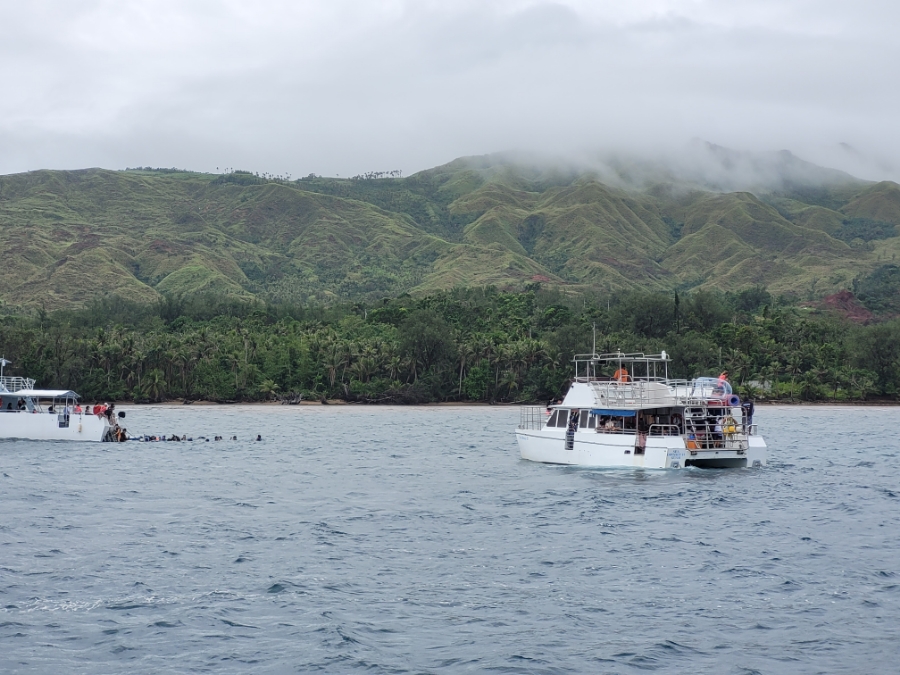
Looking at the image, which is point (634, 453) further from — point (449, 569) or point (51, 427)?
point (51, 427)

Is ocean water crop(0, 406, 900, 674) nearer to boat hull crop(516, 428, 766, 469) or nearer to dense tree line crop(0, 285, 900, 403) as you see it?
boat hull crop(516, 428, 766, 469)

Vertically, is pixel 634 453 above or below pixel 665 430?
below

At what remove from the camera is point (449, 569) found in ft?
92.7

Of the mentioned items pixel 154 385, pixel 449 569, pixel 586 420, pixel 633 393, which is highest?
pixel 633 393

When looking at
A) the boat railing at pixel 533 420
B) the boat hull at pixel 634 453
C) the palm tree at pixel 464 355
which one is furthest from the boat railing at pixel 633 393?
the palm tree at pixel 464 355

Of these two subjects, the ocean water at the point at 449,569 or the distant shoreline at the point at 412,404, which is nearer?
the ocean water at the point at 449,569

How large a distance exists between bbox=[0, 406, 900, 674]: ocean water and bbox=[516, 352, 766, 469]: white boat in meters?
1.02

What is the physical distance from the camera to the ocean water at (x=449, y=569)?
20.9m

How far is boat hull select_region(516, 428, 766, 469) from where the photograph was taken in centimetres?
4819

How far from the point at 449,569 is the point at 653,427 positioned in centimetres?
2375

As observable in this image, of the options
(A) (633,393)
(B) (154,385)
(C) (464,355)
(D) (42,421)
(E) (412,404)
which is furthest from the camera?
(C) (464,355)

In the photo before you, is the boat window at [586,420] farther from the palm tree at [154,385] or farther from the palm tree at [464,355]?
the palm tree at [154,385]

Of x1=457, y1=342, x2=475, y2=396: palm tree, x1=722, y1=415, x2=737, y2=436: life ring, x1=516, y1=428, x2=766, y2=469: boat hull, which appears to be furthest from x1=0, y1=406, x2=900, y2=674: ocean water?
x1=457, y1=342, x2=475, y2=396: palm tree

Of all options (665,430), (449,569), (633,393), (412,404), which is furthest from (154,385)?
(449,569)
